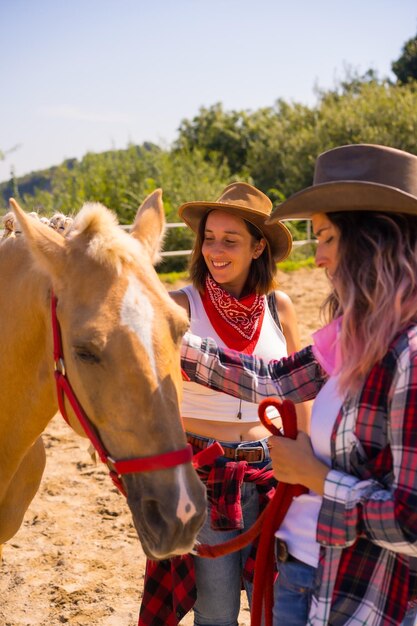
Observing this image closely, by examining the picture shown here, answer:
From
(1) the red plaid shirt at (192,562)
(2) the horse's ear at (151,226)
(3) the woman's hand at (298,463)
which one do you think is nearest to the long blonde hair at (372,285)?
(3) the woman's hand at (298,463)

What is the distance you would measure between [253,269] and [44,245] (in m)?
1.17

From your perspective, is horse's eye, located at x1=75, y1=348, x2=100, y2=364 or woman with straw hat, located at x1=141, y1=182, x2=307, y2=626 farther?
woman with straw hat, located at x1=141, y1=182, x2=307, y2=626

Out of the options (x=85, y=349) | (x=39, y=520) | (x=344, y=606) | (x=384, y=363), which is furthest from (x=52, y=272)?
(x=39, y=520)

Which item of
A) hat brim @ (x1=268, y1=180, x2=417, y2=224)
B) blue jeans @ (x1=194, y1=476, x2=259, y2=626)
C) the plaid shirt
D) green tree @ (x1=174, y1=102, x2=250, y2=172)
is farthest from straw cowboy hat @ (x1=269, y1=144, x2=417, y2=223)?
green tree @ (x1=174, y1=102, x2=250, y2=172)

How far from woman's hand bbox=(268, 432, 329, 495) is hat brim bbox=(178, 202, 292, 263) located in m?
1.22

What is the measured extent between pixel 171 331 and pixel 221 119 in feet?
96.1

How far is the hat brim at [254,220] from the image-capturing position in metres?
2.71

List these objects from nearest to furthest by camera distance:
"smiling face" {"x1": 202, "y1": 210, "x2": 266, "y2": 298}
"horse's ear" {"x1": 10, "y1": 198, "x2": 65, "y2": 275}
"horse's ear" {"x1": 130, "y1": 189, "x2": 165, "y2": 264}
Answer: "horse's ear" {"x1": 10, "y1": 198, "x2": 65, "y2": 275} < "horse's ear" {"x1": 130, "y1": 189, "x2": 165, "y2": 264} < "smiling face" {"x1": 202, "y1": 210, "x2": 266, "y2": 298}

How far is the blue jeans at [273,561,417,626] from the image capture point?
1.68 metres

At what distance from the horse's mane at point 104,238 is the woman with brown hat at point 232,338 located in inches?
27.0

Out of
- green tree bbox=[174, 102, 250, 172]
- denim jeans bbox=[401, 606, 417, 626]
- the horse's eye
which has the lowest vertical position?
denim jeans bbox=[401, 606, 417, 626]

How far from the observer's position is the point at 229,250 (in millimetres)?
2662

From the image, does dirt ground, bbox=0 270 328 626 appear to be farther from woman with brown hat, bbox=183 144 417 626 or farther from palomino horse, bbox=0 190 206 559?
woman with brown hat, bbox=183 144 417 626

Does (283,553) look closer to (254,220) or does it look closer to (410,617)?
(410,617)
